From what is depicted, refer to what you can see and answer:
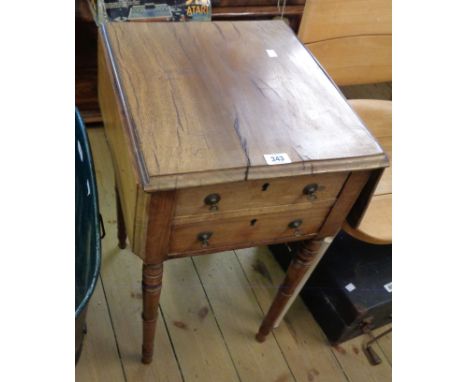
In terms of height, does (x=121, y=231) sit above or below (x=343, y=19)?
below

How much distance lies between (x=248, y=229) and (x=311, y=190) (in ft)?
0.46

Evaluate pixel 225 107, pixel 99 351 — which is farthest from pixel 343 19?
pixel 99 351

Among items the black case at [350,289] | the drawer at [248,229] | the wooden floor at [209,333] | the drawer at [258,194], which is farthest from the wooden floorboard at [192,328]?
the drawer at [258,194]

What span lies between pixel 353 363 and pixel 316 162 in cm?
81

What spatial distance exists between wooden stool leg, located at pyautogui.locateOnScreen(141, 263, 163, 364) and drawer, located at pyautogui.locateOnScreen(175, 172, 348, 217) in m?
0.17

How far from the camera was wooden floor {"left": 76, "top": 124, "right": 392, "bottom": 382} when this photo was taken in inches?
48.2

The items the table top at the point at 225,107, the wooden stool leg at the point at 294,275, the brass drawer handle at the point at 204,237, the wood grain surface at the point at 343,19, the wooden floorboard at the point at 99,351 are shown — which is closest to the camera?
the table top at the point at 225,107

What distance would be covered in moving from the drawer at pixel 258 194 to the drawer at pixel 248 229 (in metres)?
0.03

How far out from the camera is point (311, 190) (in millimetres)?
821

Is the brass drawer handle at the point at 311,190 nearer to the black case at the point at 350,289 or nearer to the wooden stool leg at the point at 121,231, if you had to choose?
the black case at the point at 350,289

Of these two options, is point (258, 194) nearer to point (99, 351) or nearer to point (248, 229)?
point (248, 229)

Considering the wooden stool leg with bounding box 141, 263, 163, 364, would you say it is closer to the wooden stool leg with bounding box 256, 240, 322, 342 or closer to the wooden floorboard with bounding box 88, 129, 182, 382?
the wooden floorboard with bounding box 88, 129, 182, 382

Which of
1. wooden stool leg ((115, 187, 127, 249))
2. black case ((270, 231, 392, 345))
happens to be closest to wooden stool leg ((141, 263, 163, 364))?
wooden stool leg ((115, 187, 127, 249))

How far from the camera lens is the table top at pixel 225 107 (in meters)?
0.73
